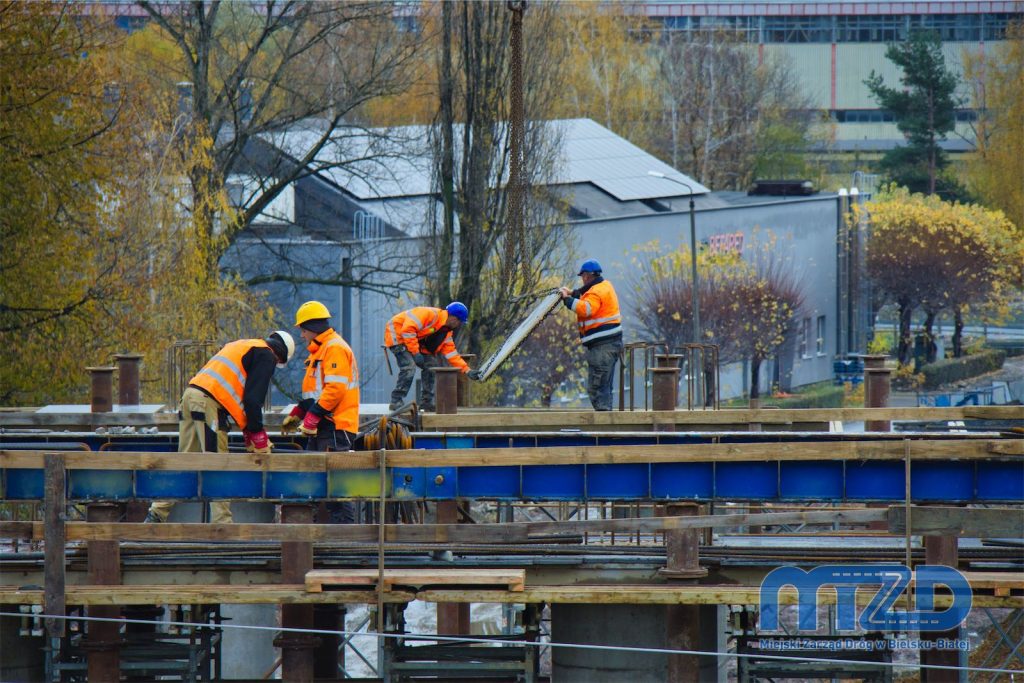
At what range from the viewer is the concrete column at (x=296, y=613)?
11.3m

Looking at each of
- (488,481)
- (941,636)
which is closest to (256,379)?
(488,481)

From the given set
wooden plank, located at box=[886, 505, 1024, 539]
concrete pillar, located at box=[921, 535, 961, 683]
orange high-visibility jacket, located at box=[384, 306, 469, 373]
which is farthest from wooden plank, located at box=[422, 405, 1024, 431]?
wooden plank, located at box=[886, 505, 1024, 539]

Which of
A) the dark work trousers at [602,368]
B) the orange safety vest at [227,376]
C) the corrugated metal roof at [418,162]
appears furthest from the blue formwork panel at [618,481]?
the corrugated metal roof at [418,162]

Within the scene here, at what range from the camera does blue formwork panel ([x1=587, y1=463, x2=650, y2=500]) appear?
11.5m

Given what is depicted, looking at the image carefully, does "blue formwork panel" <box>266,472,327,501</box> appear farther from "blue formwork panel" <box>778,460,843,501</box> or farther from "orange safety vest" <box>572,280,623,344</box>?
"orange safety vest" <box>572,280,623,344</box>

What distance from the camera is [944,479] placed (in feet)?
37.4

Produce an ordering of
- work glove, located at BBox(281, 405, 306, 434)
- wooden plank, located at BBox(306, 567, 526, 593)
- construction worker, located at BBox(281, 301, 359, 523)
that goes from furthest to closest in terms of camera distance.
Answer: work glove, located at BBox(281, 405, 306, 434), construction worker, located at BBox(281, 301, 359, 523), wooden plank, located at BBox(306, 567, 526, 593)

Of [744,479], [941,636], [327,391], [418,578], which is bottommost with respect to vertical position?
[941,636]

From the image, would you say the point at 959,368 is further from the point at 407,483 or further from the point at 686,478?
the point at 407,483

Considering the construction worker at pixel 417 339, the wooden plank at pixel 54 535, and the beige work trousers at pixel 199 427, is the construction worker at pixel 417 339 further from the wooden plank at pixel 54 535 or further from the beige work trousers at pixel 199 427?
the wooden plank at pixel 54 535

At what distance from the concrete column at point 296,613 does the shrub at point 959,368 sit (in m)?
33.2

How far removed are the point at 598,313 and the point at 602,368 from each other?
2.34ft

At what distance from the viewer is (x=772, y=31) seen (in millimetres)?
66875

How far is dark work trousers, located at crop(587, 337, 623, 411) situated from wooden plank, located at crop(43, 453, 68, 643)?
6608 millimetres
